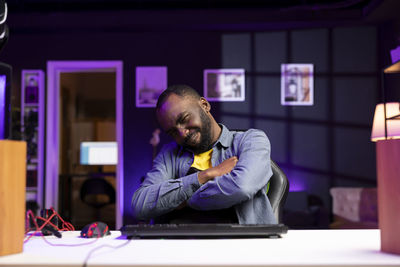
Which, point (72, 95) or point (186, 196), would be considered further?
point (72, 95)

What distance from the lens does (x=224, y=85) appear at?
5.71 metres

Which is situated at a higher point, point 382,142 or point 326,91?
point 326,91

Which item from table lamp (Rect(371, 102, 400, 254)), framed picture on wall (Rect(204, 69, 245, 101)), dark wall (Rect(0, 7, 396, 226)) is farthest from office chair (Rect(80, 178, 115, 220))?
table lamp (Rect(371, 102, 400, 254))

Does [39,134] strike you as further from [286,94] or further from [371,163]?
[371,163]

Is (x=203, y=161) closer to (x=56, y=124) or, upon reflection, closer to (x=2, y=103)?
(x=2, y=103)

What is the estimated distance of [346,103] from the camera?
5.68 m

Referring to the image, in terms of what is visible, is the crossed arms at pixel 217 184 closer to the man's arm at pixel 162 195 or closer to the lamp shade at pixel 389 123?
the man's arm at pixel 162 195

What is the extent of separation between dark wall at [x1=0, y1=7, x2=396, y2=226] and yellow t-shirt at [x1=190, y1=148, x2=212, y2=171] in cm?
361

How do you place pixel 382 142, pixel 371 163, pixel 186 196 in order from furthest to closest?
pixel 371 163 → pixel 186 196 → pixel 382 142

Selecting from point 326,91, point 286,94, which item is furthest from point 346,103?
point 286,94

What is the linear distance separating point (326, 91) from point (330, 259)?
507 centimetres

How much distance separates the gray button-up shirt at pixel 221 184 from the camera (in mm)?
1685

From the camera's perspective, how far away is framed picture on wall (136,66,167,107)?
5.70 meters

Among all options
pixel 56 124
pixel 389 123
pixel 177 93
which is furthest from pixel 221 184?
pixel 56 124
